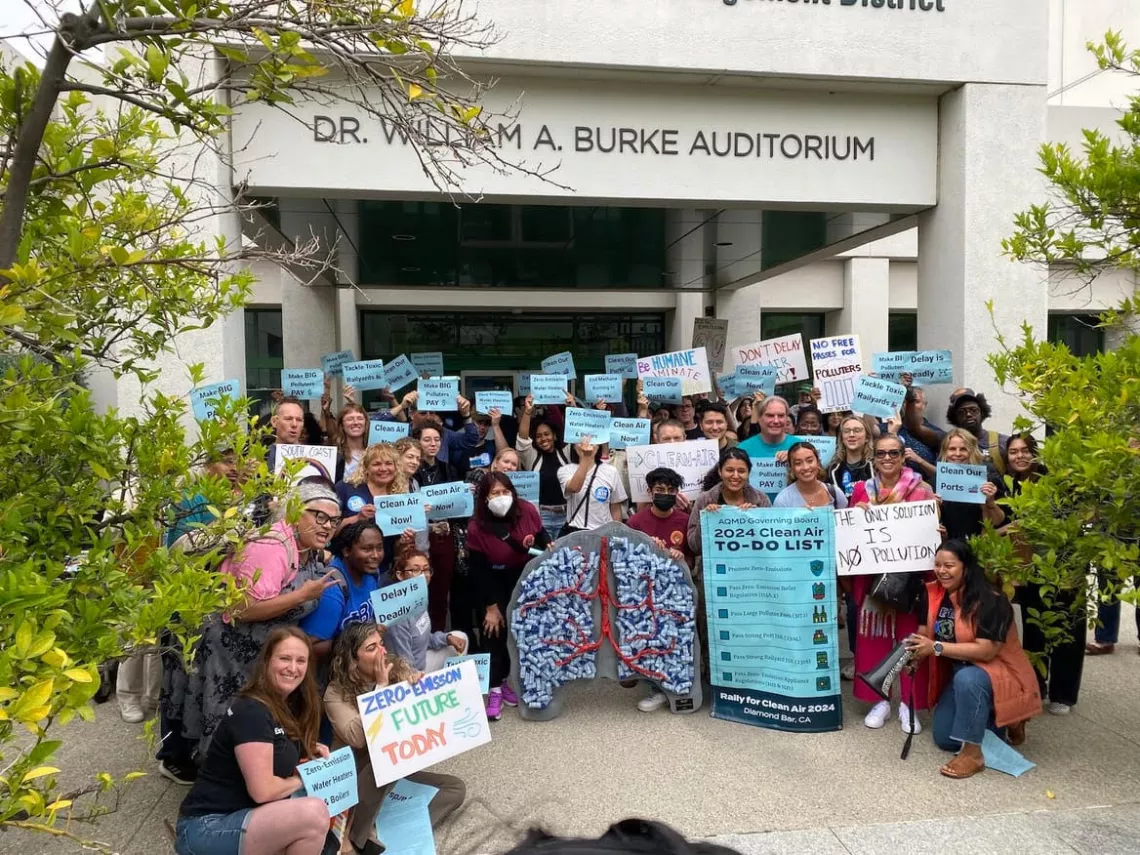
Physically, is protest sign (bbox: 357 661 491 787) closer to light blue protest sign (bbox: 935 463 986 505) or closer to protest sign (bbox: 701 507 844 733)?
protest sign (bbox: 701 507 844 733)

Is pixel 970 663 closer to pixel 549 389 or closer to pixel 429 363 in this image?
pixel 549 389

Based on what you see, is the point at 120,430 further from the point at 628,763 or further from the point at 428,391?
the point at 428,391

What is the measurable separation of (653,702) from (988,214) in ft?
18.1

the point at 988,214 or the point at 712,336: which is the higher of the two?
the point at 988,214

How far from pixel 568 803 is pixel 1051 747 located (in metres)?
2.88

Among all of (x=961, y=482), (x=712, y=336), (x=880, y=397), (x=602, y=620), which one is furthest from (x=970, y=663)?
(x=712, y=336)

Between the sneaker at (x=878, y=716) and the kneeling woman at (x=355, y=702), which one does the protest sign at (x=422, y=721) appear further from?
the sneaker at (x=878, y=716)

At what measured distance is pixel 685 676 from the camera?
5.18 metres

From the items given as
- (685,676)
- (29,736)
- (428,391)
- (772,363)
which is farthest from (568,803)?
(772,363)

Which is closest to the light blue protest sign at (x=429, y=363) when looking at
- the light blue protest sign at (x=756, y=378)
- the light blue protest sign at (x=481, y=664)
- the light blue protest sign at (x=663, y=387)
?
the light blue protest sign at (x=663, y=387)

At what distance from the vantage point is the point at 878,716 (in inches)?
198

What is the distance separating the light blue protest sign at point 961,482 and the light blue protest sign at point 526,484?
2.85 metres

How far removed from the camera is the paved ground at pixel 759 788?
3.78 metres

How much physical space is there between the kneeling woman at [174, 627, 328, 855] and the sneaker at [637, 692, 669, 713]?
8.17ft
